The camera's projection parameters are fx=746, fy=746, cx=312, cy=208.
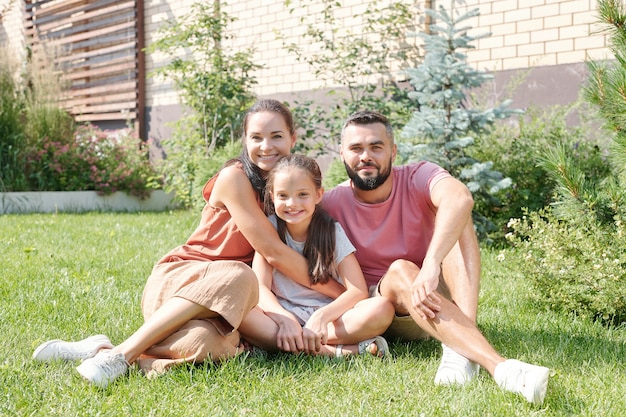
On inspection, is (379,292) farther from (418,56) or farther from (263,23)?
(263,23)

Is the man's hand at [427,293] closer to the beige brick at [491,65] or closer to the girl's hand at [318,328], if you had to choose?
the girl's hand at [318,328]

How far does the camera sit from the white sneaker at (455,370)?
2729mm

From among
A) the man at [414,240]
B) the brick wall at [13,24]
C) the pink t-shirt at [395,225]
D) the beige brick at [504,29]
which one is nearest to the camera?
the man at [414,240]

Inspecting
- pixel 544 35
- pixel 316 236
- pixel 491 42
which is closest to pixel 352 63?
pixel 491 42

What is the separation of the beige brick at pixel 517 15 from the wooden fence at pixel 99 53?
6.38 m

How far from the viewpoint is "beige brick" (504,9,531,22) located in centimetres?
666

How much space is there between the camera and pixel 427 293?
113 inches

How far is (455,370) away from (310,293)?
848 millimetres

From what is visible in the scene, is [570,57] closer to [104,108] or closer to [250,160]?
[250,160]

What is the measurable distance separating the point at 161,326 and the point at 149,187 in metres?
7.17

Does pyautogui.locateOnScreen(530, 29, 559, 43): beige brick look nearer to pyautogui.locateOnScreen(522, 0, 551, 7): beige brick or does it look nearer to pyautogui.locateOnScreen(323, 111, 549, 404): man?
pyautogui.locateOnScreen(522, 0, 551, 7): beige brick

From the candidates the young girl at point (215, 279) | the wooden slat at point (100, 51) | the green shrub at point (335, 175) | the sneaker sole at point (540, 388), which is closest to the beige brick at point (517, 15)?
the green shrub at point (335, 175)

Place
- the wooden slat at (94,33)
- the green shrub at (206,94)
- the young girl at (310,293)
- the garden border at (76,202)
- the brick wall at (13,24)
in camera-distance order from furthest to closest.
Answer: the brick wall at (13,24)
the wooden slat at (94,33)
the garden border at (76,202)
the green shrub at (206,94)
the young girl at (310,293)

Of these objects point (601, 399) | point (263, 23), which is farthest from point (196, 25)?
point (601, 399)
